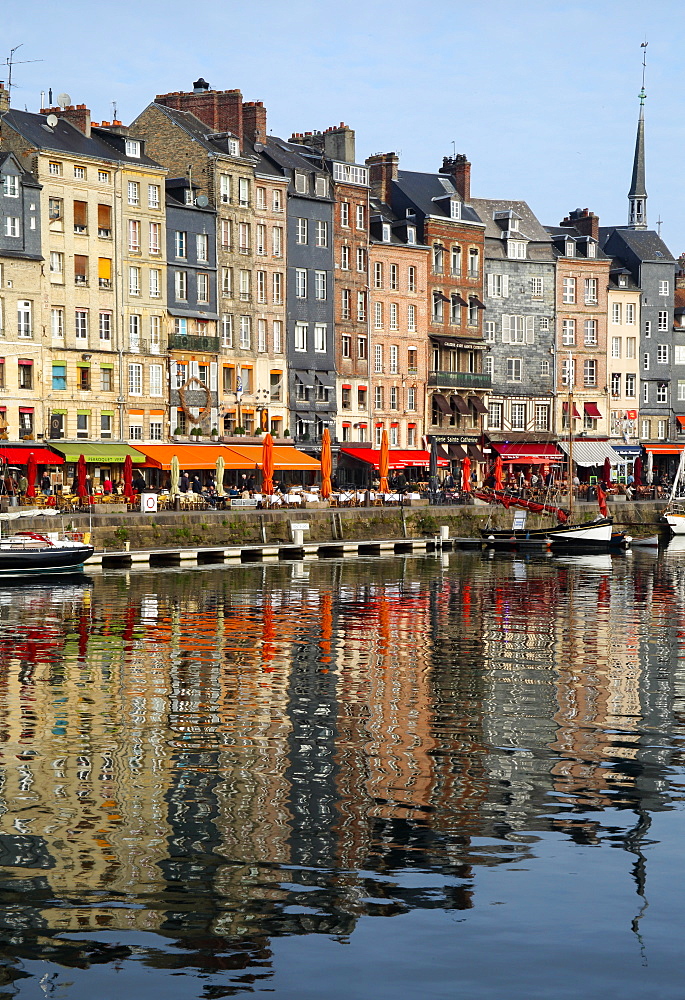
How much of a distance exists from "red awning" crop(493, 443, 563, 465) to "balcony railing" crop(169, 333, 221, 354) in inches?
991

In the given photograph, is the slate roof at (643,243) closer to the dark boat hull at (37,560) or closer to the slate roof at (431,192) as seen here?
the slate roof at (431,192)

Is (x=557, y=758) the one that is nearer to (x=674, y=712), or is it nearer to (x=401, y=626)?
(x=674, y=712)

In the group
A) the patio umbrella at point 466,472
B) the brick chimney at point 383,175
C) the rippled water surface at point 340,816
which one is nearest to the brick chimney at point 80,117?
the brick chimney at point 383,175

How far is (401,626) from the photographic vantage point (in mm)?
40062

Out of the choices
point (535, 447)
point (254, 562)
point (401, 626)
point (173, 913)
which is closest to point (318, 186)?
point (535, 447)

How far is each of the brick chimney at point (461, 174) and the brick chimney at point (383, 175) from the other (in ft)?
16.9

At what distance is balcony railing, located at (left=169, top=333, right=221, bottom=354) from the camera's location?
7944 centimetres

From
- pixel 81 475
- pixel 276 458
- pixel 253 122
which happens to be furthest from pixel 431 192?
pixel 81 475

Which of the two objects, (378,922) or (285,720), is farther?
(285,720)

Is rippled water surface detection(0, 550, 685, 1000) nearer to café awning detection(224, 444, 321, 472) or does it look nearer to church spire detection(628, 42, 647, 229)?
café awning detection(224, 444, 321, 472)

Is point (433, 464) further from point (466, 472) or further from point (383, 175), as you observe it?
point (383, 175)

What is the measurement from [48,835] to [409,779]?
5.15m

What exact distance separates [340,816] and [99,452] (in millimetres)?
56007

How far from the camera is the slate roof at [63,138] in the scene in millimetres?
72812
